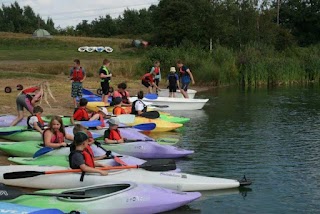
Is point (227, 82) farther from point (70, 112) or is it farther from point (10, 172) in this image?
point (10, 172)

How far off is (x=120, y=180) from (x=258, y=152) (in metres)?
4.96

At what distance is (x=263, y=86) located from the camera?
98.7ft

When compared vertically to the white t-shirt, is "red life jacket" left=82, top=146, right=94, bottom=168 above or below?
below

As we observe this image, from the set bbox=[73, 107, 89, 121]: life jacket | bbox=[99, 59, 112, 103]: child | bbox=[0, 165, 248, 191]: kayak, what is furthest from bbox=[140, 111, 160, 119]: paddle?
bbox=[0, 165, 248, 191]: kayak

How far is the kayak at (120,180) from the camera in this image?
8.15 m

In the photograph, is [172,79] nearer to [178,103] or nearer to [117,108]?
[178,103]

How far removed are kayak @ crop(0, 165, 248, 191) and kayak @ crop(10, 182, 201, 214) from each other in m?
0.56

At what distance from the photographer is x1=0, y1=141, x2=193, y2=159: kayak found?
34.6 ft

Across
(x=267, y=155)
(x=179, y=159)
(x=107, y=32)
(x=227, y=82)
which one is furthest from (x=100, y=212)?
(x=107, y=32)

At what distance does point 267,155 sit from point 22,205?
266 inches

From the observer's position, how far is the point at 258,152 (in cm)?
1224

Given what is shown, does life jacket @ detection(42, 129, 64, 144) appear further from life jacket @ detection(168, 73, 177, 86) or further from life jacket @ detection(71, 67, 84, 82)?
life jacket @ detection(168, 73, 177, 86)

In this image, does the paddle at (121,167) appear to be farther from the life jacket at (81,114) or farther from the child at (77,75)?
the child at (77,75)

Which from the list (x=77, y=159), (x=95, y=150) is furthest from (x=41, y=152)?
(x=77, y=159)
